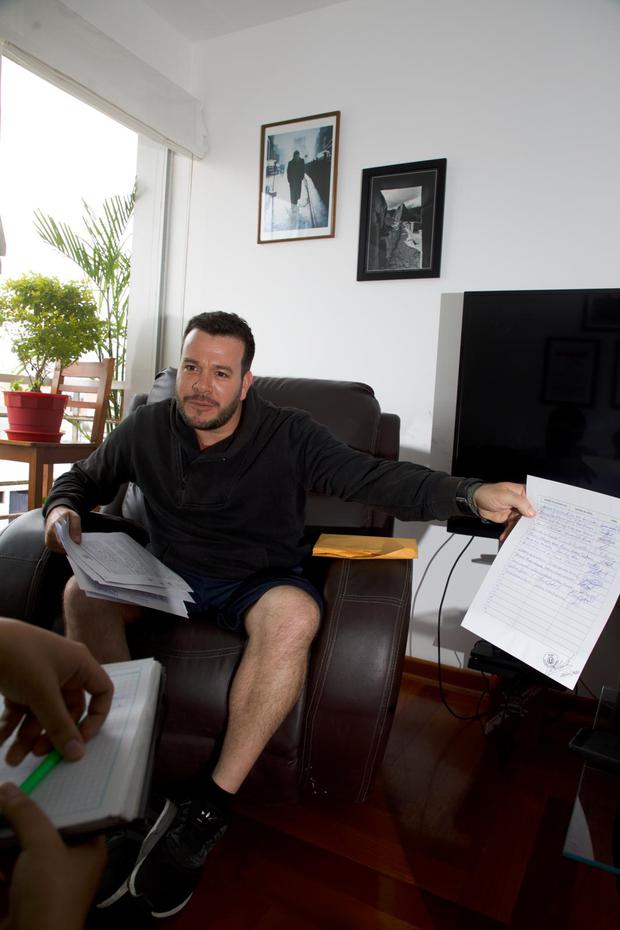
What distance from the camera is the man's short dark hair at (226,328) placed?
1613 mm

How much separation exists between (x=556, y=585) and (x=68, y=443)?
1.90 m

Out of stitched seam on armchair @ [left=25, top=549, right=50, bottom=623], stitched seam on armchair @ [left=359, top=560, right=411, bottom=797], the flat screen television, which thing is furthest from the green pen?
the flat screen television

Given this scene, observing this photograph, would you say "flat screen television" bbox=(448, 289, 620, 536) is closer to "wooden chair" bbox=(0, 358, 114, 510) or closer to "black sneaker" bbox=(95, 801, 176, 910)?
"black sneaker" bbox=(95, 801, 176, 910)

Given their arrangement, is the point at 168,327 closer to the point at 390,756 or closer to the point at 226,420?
the point at 226,420

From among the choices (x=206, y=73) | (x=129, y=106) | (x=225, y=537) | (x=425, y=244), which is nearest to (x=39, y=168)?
(x=129, y=106)

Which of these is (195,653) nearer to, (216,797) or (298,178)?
(216,797)

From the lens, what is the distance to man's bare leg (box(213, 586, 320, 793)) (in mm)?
1183

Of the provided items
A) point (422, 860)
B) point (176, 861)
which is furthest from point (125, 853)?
point (422, 860)

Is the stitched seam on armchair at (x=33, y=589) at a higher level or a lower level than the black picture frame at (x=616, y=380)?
lower

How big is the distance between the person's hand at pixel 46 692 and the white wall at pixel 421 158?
164cm

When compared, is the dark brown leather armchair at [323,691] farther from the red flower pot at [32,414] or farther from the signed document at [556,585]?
the red flower pot at [32,414]

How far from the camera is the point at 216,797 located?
1.15 m

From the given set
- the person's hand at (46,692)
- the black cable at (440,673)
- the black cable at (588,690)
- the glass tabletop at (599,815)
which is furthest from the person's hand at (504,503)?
the black cable at (588,690)
